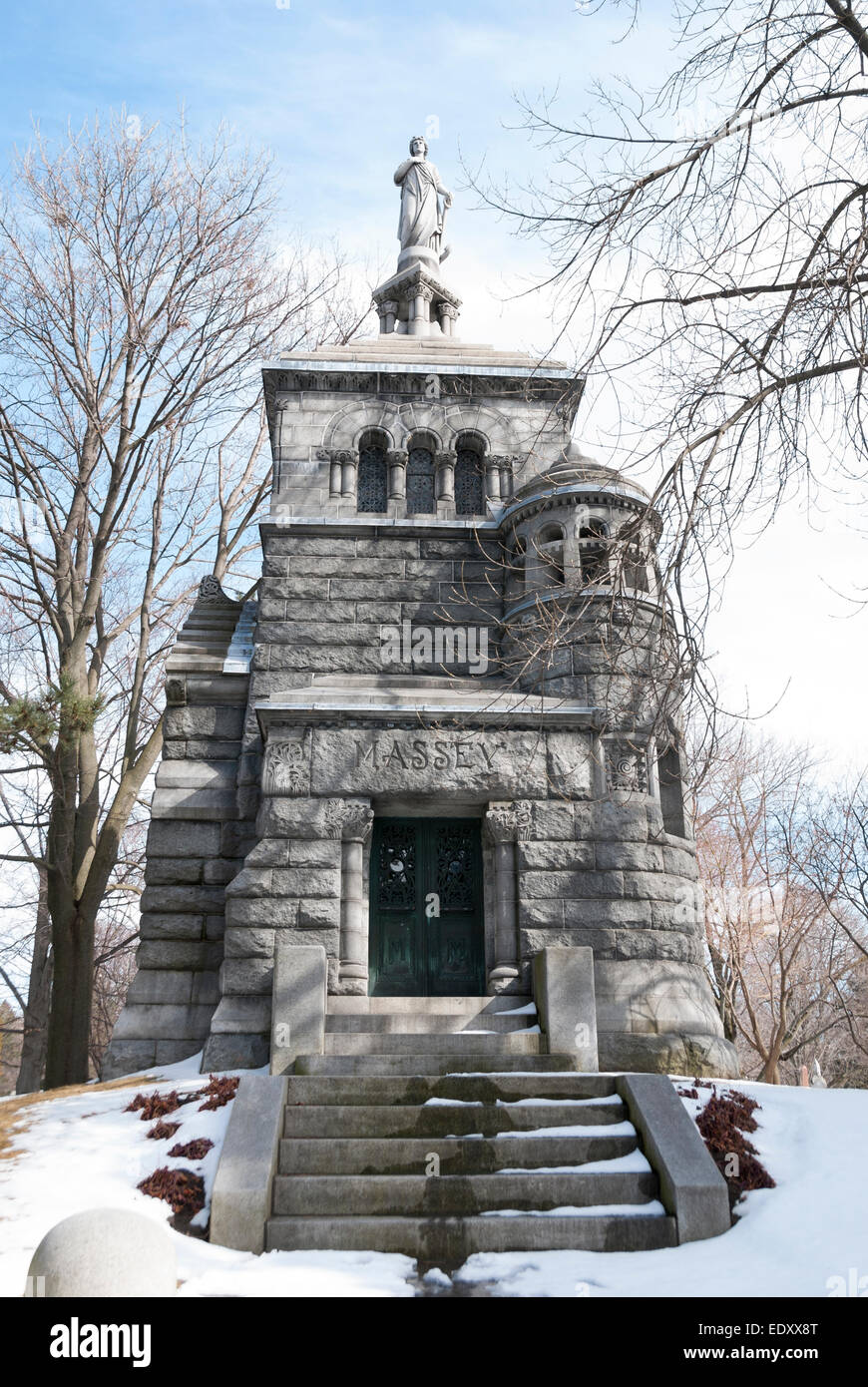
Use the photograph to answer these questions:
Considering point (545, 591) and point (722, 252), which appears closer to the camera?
point (722, 252)

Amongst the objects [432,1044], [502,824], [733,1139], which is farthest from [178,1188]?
[502,824]

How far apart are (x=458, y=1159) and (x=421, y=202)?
1576 centimetres

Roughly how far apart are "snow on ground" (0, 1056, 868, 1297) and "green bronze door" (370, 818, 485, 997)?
3.56 m

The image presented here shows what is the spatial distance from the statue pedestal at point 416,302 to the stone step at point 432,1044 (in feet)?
37.7

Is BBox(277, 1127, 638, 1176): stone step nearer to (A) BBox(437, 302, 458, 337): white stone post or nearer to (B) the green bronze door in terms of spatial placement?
(B) the green bronze door

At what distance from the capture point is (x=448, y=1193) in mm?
7496

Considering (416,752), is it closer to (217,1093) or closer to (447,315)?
(217,1093)

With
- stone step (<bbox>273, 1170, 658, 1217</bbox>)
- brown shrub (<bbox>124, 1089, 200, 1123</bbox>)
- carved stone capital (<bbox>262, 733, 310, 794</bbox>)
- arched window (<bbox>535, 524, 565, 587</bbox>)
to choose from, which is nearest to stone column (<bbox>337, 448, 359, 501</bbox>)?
arched window (<bbox>535, 524, 565, 587</bbox>)

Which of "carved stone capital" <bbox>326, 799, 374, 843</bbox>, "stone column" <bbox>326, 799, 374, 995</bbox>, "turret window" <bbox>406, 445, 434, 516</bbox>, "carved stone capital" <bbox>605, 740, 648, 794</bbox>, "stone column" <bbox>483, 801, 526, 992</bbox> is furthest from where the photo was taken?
"turret window" <bbox>406, 445, 434, 516</bbox>

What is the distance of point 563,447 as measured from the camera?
51.6ft

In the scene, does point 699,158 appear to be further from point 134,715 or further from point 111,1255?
point 134,715

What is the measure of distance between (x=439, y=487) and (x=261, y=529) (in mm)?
2599

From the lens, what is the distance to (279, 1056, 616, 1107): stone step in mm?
8695
